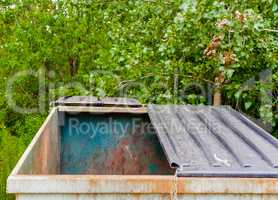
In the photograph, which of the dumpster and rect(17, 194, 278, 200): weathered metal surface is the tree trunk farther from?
rect(17, 194, 278, 200): weathered metal surface

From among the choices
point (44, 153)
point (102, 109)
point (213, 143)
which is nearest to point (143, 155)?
point (102, 109)

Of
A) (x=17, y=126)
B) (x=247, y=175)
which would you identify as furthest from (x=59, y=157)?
(x=17, y=126)

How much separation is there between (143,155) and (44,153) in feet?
4.81

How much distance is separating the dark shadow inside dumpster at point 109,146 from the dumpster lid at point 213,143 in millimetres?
589

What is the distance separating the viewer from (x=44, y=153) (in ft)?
11.6

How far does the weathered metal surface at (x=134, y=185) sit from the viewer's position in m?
2.16

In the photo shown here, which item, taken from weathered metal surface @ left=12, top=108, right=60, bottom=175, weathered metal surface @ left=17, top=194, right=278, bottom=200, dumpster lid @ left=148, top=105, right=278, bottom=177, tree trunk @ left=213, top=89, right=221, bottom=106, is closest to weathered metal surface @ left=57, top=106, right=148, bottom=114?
weathered metal surface @ left=12, top=108, right=60, bottom=175

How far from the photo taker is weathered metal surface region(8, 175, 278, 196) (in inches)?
85.1

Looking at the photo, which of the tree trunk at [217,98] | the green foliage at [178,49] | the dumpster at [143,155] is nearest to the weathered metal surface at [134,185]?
the dumpster at [143,155]

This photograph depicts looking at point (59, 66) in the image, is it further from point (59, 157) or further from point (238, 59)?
point (238, 59)

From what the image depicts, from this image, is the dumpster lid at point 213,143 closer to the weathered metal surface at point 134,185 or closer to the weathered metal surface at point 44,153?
the weathered metal surface at point 134,185

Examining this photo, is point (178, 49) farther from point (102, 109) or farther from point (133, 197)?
point (133, 197)

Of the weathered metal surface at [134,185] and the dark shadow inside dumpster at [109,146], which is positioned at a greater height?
the weathered metal surface at [134,185]

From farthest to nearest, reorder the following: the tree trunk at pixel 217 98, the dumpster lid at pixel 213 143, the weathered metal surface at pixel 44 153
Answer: the tree trunk at pixel 217 98, the weathered metal surface at pixel 44 153, the dumpster lid at pixel 213 143
